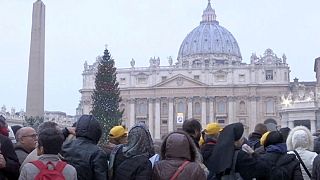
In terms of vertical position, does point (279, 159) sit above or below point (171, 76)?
below

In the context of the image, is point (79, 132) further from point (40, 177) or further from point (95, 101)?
point (95, 101)

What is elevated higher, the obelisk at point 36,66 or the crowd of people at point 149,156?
the obelisk at point 36,66

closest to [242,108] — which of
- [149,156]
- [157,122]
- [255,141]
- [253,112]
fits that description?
[253,112]

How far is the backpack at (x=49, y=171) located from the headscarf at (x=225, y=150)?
65.1 inches

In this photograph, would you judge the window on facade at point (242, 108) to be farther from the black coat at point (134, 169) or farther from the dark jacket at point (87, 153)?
the black coat at point (134, 169)

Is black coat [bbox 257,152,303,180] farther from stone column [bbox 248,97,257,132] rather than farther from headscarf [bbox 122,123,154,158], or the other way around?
stone column [bbox 248,97,257,132]

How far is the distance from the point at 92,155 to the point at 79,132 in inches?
12.8

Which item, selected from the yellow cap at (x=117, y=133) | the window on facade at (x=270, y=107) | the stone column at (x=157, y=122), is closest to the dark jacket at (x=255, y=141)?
the yellow cap at (x=117, y=133)

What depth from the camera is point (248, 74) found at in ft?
247

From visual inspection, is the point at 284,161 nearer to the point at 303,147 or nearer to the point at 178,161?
the point at 303,147

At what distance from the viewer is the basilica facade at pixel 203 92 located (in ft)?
243

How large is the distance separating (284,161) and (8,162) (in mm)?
2934

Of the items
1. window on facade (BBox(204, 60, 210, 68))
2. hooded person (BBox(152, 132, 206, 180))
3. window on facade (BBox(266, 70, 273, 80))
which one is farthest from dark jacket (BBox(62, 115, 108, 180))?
window on facade (BBox(204, 60, 210, 68))

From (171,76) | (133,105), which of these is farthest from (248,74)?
(133,105)
